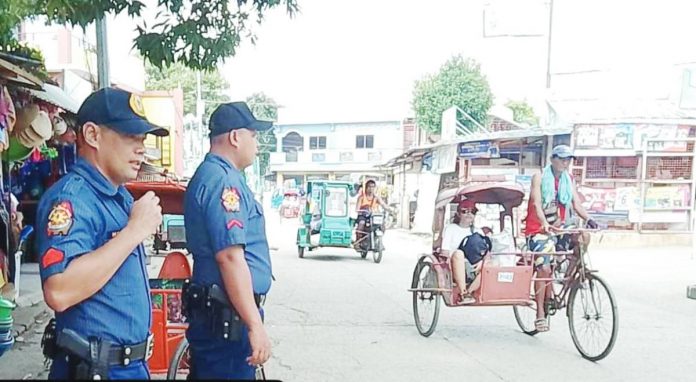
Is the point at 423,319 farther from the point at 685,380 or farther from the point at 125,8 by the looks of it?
the point at 125,8

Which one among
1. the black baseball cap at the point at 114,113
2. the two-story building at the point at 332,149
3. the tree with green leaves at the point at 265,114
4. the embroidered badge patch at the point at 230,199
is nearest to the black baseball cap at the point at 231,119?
the embroidered badge patch at the point at 230,199

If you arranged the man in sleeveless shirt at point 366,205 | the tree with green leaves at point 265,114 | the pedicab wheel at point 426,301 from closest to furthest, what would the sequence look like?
the pedicab wheel at point 426,301 → the man in sleeveless shirt at point 366,205 → the tree with green leaves at point 265,114

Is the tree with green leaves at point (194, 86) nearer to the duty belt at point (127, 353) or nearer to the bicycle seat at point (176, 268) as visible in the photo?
the bicycle seat at point (176, 268)

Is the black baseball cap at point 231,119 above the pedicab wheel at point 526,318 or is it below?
above

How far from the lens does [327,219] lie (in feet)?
44.3

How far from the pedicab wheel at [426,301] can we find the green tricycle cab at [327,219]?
6926 millimetres

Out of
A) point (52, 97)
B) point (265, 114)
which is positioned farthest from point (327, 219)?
point (265, 114)

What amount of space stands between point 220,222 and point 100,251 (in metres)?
0.71

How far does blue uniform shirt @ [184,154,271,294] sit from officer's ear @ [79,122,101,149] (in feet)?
2.10

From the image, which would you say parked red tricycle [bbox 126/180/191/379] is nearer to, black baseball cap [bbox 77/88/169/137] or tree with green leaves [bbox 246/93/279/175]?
black baseball cap [bbox 77/88/169/137]

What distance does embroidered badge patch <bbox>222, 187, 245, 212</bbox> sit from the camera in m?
2.66

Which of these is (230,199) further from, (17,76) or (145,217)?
(17,76)

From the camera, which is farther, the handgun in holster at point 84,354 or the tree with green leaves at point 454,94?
the tree with green leaves at point 454,94

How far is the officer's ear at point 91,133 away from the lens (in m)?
2.16
